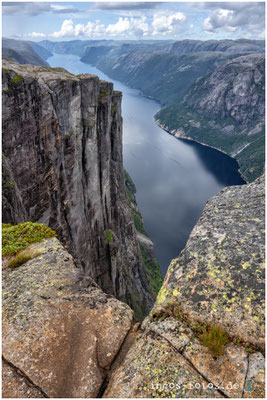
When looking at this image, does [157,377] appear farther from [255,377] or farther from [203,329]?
[255,377]

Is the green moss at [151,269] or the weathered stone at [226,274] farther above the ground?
the weathered stone at [226,274]

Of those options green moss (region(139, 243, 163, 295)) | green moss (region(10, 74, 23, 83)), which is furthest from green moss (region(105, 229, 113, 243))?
green moss (region(139, 243, 163, 295))

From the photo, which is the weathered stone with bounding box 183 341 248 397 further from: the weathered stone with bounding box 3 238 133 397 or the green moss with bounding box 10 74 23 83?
the green moss with bounding box 10 74 23 83

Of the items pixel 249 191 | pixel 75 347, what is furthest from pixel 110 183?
pixel 75 347

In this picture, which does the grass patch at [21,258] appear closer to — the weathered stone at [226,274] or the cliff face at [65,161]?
the weathered stone at [226,274]

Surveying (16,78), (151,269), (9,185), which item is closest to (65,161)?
(16,78)

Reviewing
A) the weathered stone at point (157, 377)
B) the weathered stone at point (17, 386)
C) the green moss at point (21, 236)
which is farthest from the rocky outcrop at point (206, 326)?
the green moss at point (21, 236)

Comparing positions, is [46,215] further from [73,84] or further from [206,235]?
[206,235]
